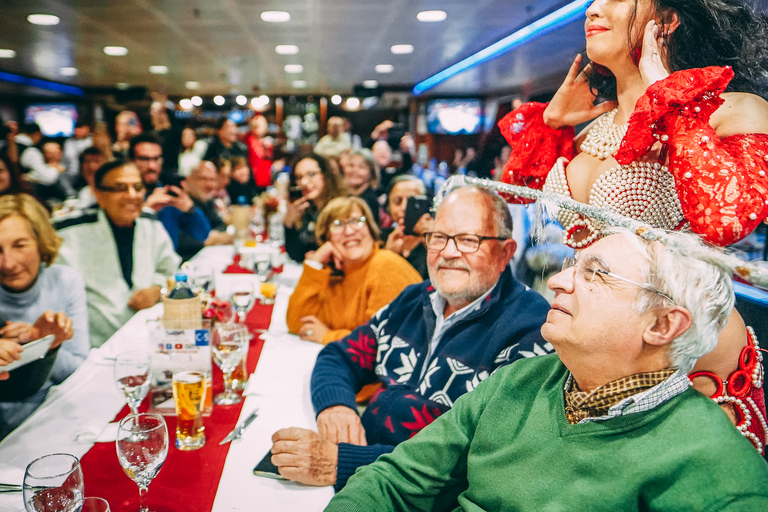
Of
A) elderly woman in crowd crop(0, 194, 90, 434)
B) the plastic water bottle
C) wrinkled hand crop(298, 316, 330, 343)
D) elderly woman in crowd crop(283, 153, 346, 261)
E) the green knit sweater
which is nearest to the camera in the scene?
the green knit sweater

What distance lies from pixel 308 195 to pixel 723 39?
3.06 meters

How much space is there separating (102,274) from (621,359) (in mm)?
2795

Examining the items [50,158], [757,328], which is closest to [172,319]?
[757,328]

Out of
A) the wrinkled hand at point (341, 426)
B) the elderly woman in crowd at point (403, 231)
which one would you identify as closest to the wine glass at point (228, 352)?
the wrinkled hand at point (341, 426)

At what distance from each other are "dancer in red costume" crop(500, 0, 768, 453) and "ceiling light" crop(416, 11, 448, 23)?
380cm

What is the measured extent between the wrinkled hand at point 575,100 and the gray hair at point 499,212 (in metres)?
0.34

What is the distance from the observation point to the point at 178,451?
1.33 m

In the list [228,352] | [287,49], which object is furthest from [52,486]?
[287,49]

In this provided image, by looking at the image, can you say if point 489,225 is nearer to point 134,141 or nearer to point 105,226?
point 105,226

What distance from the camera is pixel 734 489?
0.80m

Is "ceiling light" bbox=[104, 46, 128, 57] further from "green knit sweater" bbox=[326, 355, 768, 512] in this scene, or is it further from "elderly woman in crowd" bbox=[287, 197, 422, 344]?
"green knit sweater" bbox=[326, 355, 768, 512]

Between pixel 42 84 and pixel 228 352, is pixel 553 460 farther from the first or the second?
pixel 42 84

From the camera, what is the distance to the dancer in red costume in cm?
93

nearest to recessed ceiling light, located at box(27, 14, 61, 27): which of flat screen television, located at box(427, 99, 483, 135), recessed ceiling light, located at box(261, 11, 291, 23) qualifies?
recessed ceiling light, located at box(261, 11, 291, 23)
